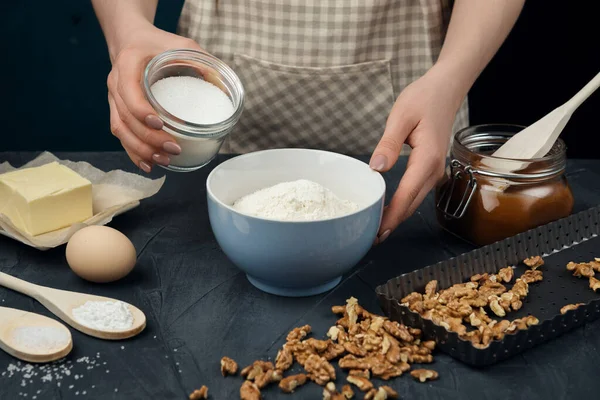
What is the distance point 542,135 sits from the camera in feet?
3.86

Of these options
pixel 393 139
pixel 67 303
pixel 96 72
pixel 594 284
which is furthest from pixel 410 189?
pixel 96 72

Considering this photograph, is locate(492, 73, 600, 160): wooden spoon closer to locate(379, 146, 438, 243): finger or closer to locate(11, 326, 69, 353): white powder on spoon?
locate(379, 146, 438, 243): finger

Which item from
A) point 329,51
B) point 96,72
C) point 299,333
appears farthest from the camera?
point 96,72

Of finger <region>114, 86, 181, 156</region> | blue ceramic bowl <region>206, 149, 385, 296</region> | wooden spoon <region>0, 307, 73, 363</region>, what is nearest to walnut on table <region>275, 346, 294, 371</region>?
blue ceramic bowl <region>206, 149, 385, 296</region>

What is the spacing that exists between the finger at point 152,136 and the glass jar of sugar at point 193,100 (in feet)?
0.04

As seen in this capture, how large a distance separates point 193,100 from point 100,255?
0.93 feet

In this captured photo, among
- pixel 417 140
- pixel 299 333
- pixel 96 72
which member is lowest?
pixel 96 72

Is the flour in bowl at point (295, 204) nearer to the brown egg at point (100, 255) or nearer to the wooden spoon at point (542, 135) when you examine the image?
the brown egg at point (100, 255)

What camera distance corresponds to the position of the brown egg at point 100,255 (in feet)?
3.37

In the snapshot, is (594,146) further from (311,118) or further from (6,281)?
(6,281)

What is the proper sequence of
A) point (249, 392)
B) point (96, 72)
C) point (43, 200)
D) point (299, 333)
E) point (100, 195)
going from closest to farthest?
point (249, 392) → point (299, 333) → point (43, 200) → point (100, 195) → point (96, 72)

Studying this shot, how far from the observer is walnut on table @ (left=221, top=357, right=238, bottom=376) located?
858 millimetres

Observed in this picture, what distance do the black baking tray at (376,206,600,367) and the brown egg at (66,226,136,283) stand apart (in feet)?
1.22

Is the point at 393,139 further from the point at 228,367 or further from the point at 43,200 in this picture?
the point at 43,200
